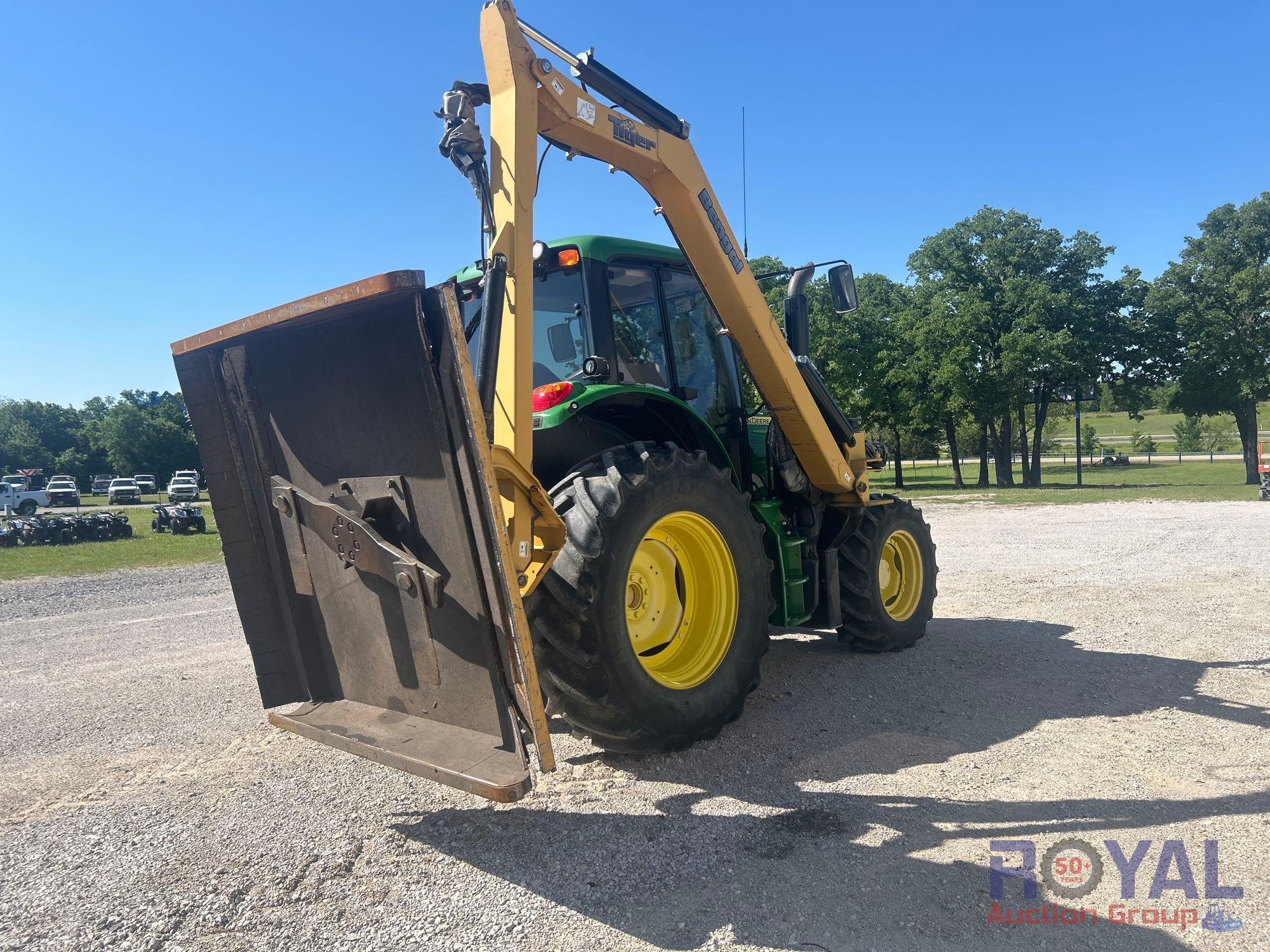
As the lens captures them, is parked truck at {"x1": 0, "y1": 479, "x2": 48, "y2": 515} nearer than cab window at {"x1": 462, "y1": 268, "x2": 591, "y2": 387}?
No

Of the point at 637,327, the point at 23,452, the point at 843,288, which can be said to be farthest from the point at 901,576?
the point at 23,452

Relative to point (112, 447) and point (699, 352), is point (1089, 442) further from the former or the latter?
point (112, 447)

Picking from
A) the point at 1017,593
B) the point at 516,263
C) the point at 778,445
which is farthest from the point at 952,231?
the point at 516,263

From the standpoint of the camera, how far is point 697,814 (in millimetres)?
3383

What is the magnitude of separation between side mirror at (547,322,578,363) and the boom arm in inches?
35.7

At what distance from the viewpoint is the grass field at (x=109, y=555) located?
45.3 feet

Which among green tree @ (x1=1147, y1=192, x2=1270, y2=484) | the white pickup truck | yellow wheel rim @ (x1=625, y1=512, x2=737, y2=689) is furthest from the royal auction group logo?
the white pickup truck

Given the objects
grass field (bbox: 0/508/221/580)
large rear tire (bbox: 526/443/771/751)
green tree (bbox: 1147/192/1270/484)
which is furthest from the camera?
green tree (bbox: 1147/192/1270/484)

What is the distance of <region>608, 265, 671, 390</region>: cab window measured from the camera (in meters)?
4.62

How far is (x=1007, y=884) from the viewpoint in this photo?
2.78 m

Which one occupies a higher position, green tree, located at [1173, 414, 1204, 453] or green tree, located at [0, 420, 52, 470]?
green tree, located at [0, 420, 52, 470]

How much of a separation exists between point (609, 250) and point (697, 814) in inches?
115

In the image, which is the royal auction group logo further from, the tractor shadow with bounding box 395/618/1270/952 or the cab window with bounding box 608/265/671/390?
the cab window with bounding box 608/265/671/390

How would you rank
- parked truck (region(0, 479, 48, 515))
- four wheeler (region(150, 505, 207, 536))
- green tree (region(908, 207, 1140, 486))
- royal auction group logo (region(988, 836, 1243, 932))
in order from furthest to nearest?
parked truck (region(0, 479, 48, 515)) < green tree (region(908, 207, 1140, 486)) < four wheeler (region(150, 505, 207, 536)) < royal auction group logo (region(988, 836, 1243, 932))
